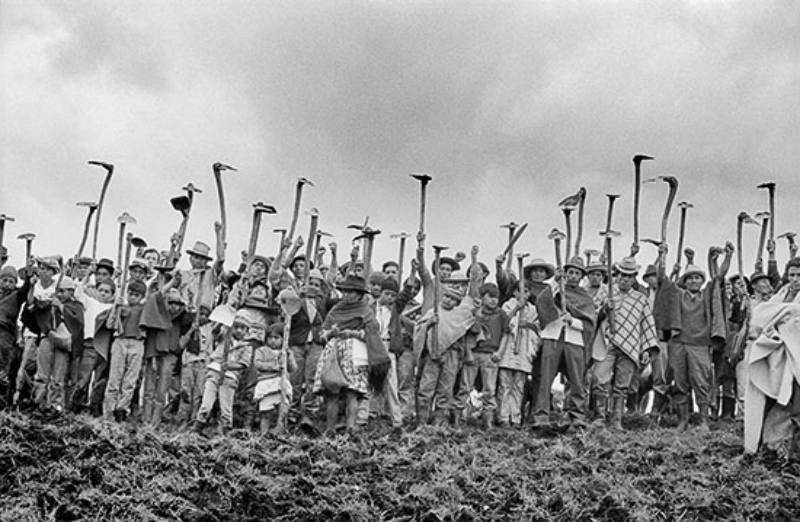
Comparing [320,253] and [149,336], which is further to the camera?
[320,253]

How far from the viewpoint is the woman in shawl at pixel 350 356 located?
488 inches

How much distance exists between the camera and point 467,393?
1404 cm

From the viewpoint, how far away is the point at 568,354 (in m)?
13.9

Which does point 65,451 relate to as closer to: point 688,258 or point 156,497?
point 156,497

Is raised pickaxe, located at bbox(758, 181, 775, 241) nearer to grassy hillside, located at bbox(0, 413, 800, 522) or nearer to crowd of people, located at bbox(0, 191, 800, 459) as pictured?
crowd of people, located at bbox(0, 191, 800, 459)

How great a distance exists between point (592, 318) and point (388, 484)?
16.9ft

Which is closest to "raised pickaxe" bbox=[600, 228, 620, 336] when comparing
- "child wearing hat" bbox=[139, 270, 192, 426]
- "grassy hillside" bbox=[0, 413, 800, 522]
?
"grassy hillside" bbox=[0, 413, 800, 522]

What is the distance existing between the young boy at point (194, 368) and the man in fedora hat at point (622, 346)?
17.8 feet

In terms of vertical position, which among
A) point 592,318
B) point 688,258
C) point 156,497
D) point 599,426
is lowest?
point 156,497

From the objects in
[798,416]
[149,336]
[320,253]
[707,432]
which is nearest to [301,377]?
Answer: [149,336]

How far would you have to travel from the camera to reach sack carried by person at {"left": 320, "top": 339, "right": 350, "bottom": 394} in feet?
40.5

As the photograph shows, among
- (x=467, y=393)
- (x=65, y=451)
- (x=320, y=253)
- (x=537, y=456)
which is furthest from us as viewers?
(x=320, y=253)

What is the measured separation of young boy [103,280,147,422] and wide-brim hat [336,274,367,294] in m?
2.66

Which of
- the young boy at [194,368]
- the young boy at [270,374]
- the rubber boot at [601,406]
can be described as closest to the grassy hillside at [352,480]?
the young boy at [270,374]
